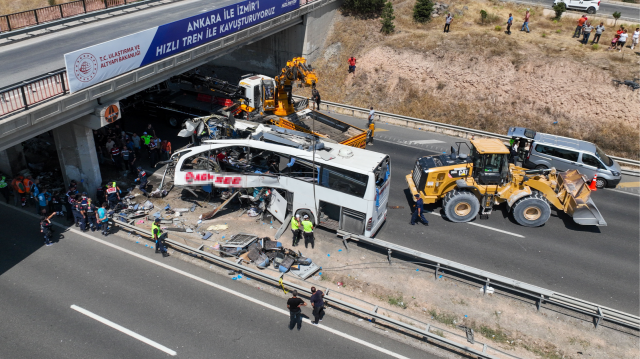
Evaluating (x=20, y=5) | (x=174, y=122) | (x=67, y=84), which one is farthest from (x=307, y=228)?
(x=20, y=5)

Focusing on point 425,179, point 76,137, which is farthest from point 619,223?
point 76,137

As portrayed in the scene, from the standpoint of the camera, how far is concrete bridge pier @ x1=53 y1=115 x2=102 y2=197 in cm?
1673

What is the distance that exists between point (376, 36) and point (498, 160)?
19795mm

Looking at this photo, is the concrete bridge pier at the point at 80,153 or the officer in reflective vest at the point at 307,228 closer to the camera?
the officer in reflective vest at the point at 307,228

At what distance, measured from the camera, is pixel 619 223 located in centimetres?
1730

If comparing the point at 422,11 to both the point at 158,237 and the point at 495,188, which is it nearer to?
the point at 495,188

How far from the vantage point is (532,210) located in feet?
54.3

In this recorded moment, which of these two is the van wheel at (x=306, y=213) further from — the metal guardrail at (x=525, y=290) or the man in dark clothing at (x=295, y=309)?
the man in dark clothing at (x=295, y=309)

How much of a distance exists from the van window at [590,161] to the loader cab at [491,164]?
19.0 ft

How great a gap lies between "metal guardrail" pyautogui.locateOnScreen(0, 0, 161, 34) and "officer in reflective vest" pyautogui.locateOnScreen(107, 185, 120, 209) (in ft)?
39.1

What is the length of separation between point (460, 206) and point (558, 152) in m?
6.67

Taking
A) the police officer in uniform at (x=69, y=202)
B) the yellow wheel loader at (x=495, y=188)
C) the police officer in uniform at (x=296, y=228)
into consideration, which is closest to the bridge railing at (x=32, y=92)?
the police officer in uniform at (x=69, y=202)

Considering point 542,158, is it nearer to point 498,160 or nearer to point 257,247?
point 498,160

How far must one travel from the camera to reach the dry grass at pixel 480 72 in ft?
83.6
